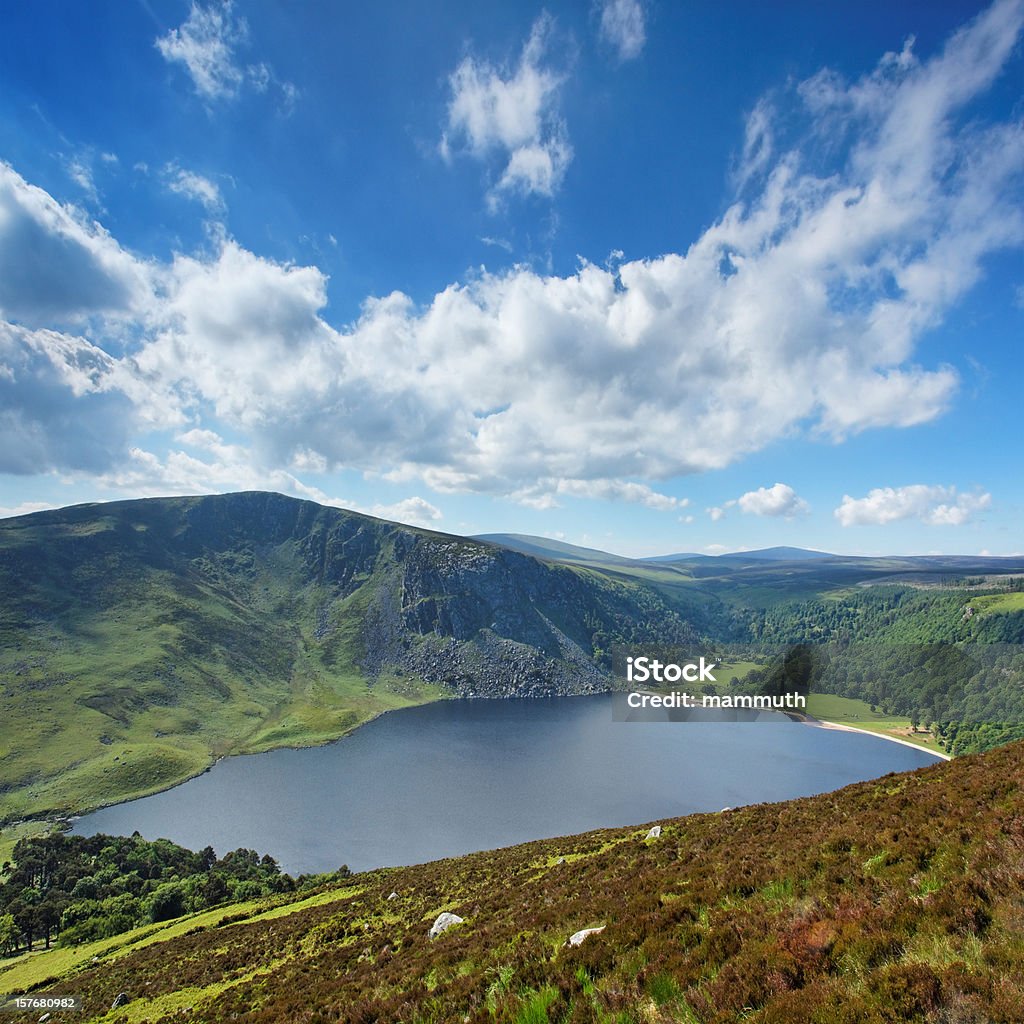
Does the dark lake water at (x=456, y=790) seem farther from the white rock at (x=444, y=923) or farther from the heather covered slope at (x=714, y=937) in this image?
the white rock at (x=444, y=923)

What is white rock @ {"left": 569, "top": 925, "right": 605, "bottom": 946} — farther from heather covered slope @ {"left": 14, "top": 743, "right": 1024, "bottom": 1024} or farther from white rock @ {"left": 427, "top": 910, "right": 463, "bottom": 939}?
white rock @ {"left": 427, "top": 910, "right": 463, "bottom": 939}

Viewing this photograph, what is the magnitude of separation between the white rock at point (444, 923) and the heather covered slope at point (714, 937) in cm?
85

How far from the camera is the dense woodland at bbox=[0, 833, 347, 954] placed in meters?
73.7

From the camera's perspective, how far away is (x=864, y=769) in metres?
164

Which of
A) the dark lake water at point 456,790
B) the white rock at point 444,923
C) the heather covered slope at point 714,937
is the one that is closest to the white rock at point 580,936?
the heather covered slope at point 714,937

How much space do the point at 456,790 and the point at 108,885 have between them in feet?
251

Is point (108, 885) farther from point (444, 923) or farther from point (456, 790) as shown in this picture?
point (444, 923)

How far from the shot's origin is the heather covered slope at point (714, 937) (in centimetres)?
891

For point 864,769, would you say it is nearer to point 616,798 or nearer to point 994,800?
point 616,798

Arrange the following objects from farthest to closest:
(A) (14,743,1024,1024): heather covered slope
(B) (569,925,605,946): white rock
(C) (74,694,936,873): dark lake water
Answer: (C) (74,694,936,873): dark lake water
(B) (569,925,605,946): white rock
(A) (14,743,1024,1024): heather covered slope

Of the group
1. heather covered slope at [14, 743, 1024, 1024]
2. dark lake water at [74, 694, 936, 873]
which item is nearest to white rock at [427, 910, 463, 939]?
heather covered slope at [14, 743, 1024, 1024]

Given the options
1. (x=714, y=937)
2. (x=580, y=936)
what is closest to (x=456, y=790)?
(x=580, y=936)

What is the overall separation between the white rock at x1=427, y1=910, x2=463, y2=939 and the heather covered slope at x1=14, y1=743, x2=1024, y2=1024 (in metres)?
0.85

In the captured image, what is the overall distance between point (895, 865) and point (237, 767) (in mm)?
Answer: 201843
